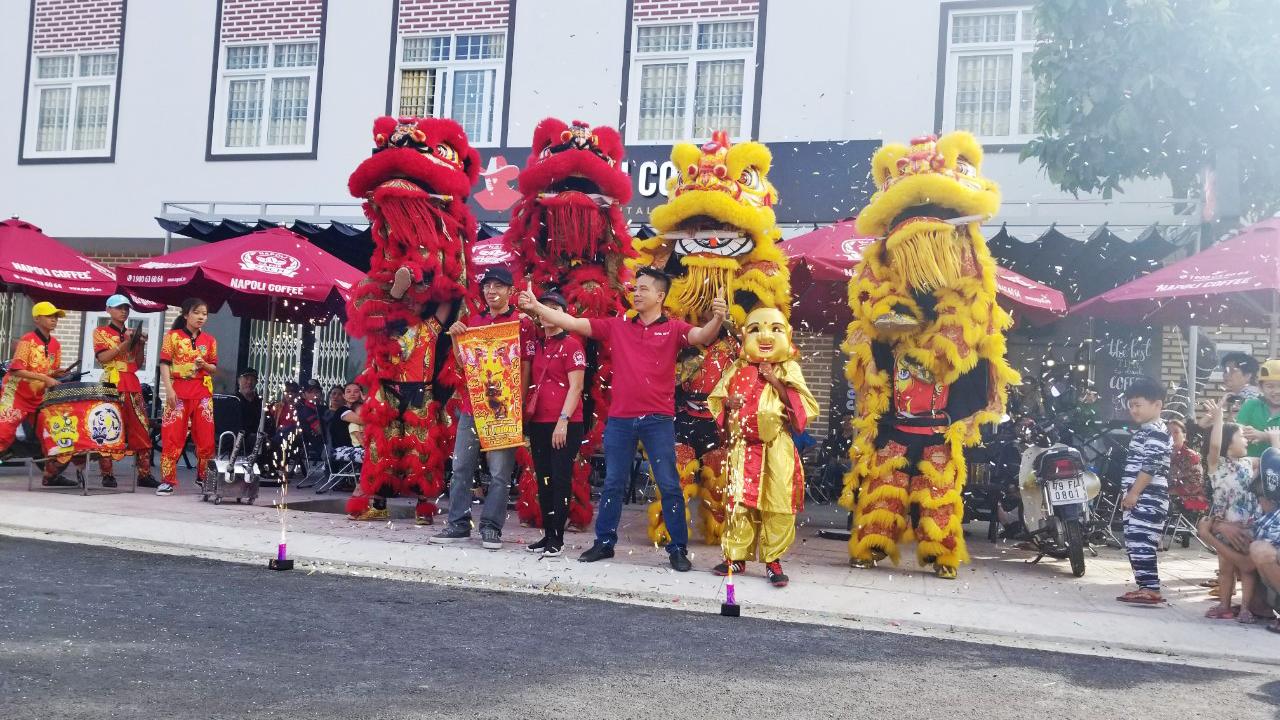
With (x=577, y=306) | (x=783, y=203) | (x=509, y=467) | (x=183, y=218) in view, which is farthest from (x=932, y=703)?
(x=183, y=218)

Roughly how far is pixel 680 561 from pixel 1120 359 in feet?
26.9

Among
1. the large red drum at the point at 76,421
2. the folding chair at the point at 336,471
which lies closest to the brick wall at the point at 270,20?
the folding chair at the point at 336,471

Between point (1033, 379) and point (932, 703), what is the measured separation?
6006 millimetres

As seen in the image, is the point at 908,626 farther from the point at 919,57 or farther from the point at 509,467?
the point at 919,57

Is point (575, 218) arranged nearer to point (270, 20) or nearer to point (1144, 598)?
point (1144, 598)

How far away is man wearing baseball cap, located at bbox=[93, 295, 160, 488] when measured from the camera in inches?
402

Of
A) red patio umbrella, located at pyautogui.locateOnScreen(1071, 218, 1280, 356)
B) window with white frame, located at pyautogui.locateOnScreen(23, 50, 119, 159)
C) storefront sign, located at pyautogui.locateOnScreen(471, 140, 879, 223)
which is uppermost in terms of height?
window with white frame, located at pyautogui.locateOnScreen(23, 50, 119, 159)

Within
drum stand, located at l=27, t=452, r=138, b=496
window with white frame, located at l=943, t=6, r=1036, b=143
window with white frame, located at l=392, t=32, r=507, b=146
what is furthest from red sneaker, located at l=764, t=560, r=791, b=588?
window with white frame, located at l=392, t=32, r=507, b=146

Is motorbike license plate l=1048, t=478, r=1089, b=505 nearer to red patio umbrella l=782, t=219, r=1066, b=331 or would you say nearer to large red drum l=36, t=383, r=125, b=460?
red patio umbrella l=782, t=219, r=1066, b=331

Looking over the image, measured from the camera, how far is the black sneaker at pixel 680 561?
6828 millimetres

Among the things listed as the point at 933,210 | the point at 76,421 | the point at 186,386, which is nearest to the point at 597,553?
the point at 933,210

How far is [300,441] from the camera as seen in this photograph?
12336mm

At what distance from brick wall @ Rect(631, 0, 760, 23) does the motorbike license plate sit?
9.08 m

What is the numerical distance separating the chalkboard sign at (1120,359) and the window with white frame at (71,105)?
15.3m
